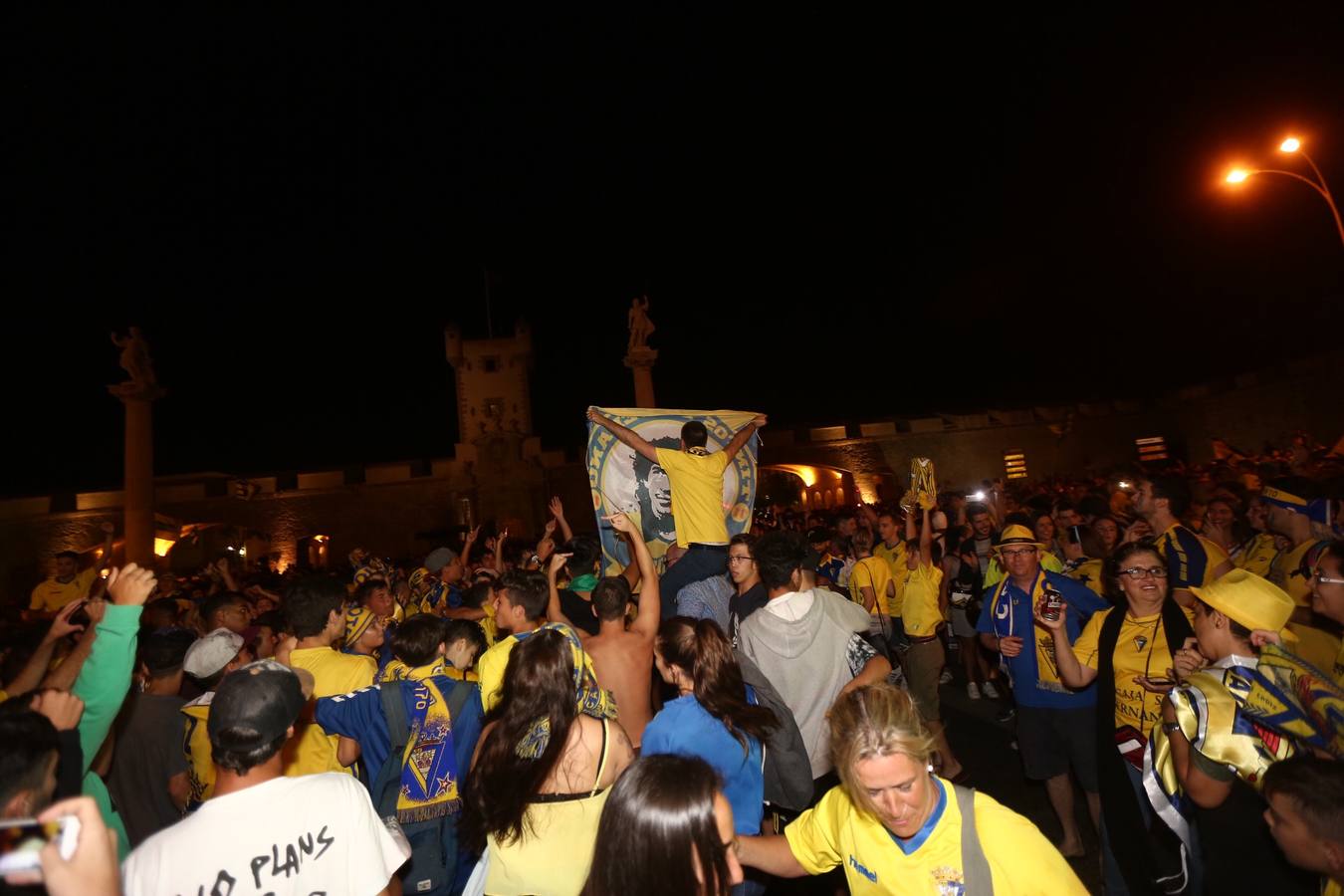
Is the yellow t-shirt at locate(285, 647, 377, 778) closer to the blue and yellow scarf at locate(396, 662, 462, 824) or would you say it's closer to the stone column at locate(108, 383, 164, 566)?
the blue and yellow scarf at locate(396, 662, 462, 824)

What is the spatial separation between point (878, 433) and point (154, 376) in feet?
110

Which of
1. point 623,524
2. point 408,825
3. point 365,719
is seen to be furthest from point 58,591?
point 623,524

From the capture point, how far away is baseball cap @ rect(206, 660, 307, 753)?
2047 mm

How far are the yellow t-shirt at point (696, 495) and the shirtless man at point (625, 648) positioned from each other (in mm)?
1222

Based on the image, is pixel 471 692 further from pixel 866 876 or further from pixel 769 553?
pixel 866 876

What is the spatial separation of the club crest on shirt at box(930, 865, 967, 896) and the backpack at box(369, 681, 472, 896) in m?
2.38

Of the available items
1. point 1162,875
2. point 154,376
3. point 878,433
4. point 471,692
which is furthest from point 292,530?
point 1162,875

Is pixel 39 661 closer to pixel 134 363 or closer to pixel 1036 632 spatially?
pixel 1036 632

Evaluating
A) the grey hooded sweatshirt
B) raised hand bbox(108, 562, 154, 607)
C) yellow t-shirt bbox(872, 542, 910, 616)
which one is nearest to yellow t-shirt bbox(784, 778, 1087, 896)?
the grey hooded sweatshirt

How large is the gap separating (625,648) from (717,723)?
1106 mm

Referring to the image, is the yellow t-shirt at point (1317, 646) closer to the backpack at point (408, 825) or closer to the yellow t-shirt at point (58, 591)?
the backpack at point (408, 825)

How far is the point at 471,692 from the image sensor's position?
3.37 meters

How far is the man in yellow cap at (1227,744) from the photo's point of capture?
7.30 feet

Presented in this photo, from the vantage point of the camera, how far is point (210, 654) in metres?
3.97
